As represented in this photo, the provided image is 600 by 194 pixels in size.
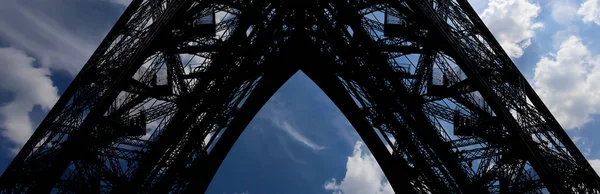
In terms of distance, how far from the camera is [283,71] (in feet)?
110

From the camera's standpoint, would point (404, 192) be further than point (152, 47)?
Yes

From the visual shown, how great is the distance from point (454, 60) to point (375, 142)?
8394mm

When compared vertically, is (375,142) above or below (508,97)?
above

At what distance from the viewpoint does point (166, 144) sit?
2819cm

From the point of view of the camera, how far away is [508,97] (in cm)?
2508

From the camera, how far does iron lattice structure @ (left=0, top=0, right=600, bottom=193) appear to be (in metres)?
24.2

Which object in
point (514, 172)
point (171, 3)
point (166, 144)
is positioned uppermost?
point (171, 3)

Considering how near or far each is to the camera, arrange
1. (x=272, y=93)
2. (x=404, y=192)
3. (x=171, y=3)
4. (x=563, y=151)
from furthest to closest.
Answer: (x=272, y=93), (x=404, y=192), (x=171, y=3), (x=563, y=151)

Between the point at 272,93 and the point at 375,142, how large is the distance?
22.1 feet

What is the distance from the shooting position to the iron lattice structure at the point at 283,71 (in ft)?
79.4

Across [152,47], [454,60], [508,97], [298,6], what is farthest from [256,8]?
[508,97]

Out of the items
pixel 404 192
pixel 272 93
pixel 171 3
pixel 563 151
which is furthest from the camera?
pixel 272 93

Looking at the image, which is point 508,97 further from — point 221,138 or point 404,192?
point 221,138

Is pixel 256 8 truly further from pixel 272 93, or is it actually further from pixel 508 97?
pixel 508 97
